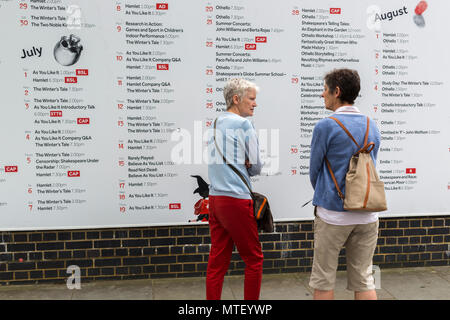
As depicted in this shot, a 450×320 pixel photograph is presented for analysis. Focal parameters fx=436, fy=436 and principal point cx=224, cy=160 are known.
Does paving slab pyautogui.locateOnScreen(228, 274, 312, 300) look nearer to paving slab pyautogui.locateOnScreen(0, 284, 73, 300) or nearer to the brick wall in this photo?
the brick wall

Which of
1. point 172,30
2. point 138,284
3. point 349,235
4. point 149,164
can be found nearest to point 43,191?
point 149,164

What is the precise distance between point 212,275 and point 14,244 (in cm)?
Result: 217

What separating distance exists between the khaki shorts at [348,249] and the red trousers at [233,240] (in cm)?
45

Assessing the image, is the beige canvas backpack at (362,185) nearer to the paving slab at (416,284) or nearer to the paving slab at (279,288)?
the paving slab at (279,288)

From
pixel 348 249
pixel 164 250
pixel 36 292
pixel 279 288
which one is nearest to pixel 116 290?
pixel 164 250

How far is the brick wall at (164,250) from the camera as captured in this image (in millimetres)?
4215

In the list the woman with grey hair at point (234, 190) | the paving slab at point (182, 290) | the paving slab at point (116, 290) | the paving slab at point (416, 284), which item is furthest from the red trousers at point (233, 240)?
the paving slab at point (416, 284)

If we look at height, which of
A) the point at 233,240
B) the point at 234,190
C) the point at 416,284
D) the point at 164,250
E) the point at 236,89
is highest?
the point at 236,89

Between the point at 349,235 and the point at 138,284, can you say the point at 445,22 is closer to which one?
the point at 349,235

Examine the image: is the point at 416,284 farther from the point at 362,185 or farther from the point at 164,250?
the point at 164,250

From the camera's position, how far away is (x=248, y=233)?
307 centimetres

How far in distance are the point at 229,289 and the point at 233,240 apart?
126 cm

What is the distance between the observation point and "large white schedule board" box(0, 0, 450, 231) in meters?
4.05

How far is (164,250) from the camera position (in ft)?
14.4
